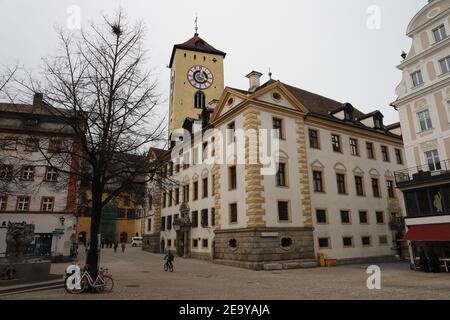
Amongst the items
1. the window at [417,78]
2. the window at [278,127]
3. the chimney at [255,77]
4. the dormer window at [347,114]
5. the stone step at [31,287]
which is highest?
the chimney at [255,77]

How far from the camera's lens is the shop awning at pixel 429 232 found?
18266 mm

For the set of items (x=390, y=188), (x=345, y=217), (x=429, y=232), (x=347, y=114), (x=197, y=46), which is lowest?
(x=429, y=232)

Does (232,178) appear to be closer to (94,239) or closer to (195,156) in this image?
(195,156)

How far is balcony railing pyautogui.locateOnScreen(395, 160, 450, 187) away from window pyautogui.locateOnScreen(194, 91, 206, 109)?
34880 millimetres

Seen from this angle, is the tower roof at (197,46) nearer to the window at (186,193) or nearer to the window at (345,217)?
the window at (186,193)

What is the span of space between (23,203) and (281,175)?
2531 cm

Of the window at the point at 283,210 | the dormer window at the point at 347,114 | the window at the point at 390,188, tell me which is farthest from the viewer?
the window at the point at 390,188

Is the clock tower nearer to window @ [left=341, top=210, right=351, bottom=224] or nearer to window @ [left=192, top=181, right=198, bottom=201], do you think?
window @ [left=192, top=181, right=198, bottom=201]

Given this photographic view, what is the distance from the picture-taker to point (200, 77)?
53.2 metres

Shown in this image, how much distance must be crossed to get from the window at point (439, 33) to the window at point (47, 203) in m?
36.2

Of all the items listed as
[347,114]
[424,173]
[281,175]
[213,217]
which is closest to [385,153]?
[347,114]

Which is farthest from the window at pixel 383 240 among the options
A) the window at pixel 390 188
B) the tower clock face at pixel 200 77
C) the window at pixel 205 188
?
the tower clock face at pixel 200 77
